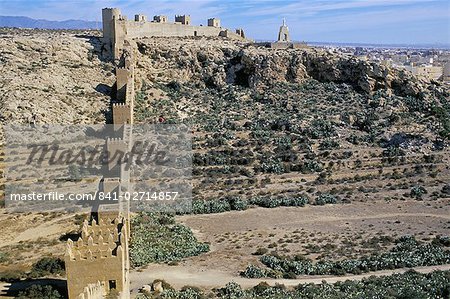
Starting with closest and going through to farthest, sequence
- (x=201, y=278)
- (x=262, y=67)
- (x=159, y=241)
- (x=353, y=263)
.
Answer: (x=201, y=278), (x=353, y=263), (x=159, y=241), (x=262, y=67)

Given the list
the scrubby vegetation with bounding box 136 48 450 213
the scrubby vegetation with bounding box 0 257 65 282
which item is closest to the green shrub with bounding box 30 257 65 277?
the scrubby vegetation with bounding box 0 257 65 282

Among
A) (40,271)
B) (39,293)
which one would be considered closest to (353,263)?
(39,293)

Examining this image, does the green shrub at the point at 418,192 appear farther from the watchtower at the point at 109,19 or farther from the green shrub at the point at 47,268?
the watchtower at the point at 109,19

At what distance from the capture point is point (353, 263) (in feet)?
67.2

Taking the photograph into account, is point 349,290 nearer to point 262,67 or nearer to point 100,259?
point 100,259

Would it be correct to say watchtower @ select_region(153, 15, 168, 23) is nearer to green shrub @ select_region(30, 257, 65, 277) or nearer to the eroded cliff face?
the eroded cliff face

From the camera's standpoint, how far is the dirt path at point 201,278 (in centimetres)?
1819

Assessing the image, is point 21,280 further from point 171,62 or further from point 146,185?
point 171,62

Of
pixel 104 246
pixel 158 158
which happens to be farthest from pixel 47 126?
pixel 104 246

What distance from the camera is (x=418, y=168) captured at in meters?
34.0

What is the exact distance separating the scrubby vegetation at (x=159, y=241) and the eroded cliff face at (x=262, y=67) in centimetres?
2274

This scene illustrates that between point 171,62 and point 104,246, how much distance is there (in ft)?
107

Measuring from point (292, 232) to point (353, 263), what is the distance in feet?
15.0

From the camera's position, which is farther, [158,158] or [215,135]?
[215,135]
